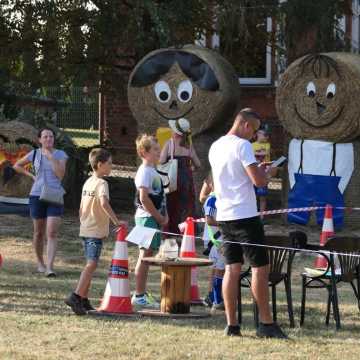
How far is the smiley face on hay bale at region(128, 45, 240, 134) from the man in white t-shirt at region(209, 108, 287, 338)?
786cm

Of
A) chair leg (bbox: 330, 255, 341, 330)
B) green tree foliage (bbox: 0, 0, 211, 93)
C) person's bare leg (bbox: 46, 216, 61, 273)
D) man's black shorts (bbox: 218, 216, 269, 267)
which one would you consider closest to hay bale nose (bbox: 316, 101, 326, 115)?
green tree foliage (bbox: 0, 0, 211, 93)

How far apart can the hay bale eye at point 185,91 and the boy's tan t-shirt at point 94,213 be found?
703cm

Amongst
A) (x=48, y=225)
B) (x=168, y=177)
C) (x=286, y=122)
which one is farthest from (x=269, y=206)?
(x=48, y=225)

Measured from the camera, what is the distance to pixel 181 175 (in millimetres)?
13555

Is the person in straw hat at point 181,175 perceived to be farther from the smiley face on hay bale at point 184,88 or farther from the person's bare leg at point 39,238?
the smiley face on hay bale at point 184,88

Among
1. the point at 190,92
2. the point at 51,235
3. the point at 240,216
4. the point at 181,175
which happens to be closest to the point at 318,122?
the point at 190,92

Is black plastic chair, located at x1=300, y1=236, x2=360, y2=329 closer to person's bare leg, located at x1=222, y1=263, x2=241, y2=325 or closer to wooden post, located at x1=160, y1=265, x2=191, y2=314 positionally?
person's bare leg, located at x1=222, y1=263, x2=241, y2=325

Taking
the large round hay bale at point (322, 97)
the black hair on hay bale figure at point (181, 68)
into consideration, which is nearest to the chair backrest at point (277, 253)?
the large round hay bale at point (322, 97)

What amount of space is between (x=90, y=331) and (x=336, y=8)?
29.6ft

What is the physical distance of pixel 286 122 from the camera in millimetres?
16656

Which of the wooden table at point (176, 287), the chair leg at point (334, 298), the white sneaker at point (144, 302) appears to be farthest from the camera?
the white sneaker at point (144, 302)

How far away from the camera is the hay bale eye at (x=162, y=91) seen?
1672 cm

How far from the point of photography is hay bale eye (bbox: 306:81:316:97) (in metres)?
16.2

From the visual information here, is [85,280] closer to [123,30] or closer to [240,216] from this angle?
[240,216]
